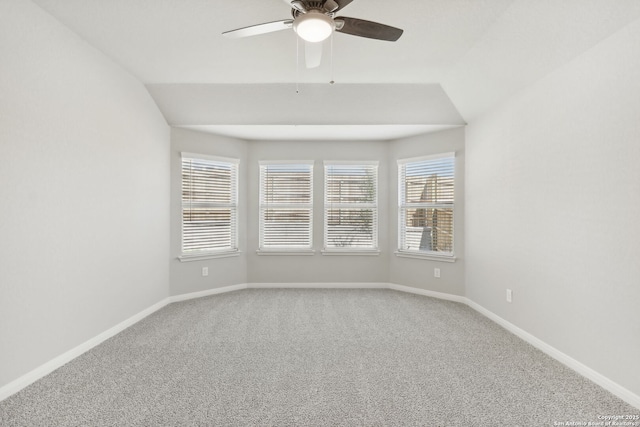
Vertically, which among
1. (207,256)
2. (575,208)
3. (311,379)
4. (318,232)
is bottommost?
(311,379)

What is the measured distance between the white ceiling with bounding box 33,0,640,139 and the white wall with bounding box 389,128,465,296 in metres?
0.35

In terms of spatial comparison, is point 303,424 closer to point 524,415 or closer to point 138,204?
point 524,415

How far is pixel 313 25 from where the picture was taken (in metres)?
1.90

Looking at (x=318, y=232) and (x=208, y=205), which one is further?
(x=318, y=232)

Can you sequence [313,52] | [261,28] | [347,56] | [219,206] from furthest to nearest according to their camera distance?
[219,206]
[347,56]
[313,52]
[261,28]

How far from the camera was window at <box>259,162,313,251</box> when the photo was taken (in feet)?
17.1

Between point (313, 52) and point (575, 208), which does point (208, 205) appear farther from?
point (575, 208)

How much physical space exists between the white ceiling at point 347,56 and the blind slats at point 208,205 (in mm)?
640

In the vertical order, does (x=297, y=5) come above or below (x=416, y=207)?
above

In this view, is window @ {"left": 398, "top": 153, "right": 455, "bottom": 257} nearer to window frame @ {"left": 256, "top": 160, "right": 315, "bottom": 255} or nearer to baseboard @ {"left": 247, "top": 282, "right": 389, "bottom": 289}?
baseboard @ {"left": 247, "top": 282, "right": 389, "bottom": 289}

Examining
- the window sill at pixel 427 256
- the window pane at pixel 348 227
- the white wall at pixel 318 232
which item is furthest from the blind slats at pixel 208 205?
the window sill at pixel 427 256

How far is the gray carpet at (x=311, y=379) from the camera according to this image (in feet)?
6.50

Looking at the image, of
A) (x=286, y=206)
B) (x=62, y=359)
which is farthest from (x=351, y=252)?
(x=62, y=359)

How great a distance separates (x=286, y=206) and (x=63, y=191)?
3011 millimetres
